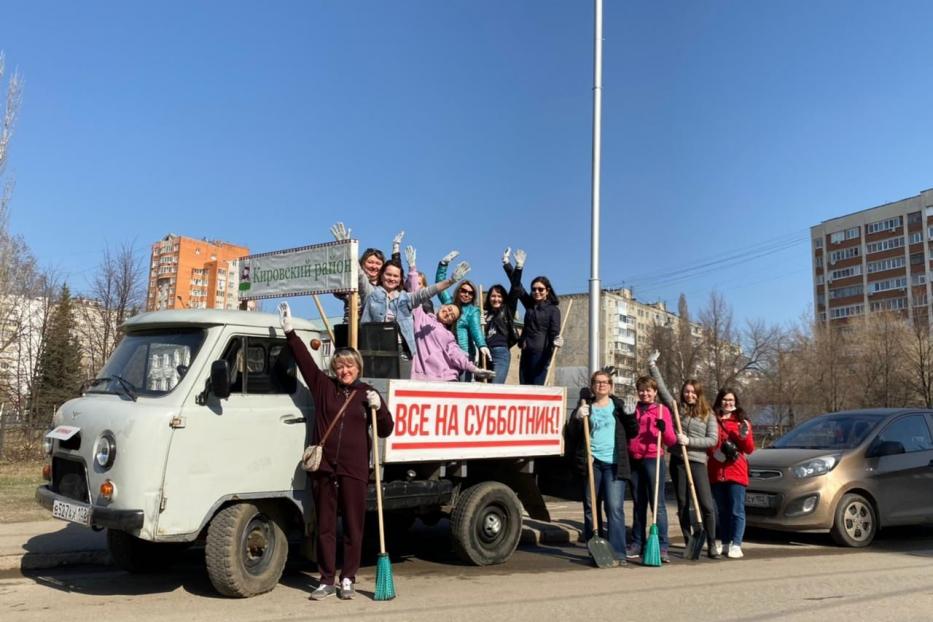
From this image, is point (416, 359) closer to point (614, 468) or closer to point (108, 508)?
point (614, 468)

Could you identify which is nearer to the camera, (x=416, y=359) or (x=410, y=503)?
(x=410, y=503)

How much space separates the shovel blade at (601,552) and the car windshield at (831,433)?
12.8ft

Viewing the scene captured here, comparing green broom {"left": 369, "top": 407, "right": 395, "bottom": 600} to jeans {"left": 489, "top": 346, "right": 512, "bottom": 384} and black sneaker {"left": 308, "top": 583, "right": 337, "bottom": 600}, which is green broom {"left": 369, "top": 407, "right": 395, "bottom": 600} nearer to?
black sneaker {"left": 308, "top": 583, "right": 337, "bottom": 600}

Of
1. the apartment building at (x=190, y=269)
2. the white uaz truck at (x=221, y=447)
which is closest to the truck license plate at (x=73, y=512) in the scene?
the white uaz truck at (x=221, y=447)

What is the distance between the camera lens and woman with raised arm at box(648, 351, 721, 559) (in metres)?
7.99

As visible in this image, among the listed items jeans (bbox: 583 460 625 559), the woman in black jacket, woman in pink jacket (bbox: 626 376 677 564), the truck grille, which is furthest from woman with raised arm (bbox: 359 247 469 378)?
the truck grille

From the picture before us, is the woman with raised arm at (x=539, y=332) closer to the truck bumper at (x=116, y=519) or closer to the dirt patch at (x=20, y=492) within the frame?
the truck bumper at (x=116, y=519)

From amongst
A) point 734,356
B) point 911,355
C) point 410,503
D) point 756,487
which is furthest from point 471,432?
point 734,356

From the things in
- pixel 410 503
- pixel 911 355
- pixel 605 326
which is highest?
pixel 605 326

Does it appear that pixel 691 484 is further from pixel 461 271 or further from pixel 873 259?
pixel 873 259

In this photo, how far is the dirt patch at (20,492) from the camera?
961 centimetres

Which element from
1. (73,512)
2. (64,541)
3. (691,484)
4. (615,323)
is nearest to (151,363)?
(73,512)

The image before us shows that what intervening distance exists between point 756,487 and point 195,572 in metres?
6.73

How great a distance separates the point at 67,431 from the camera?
5777 mm
